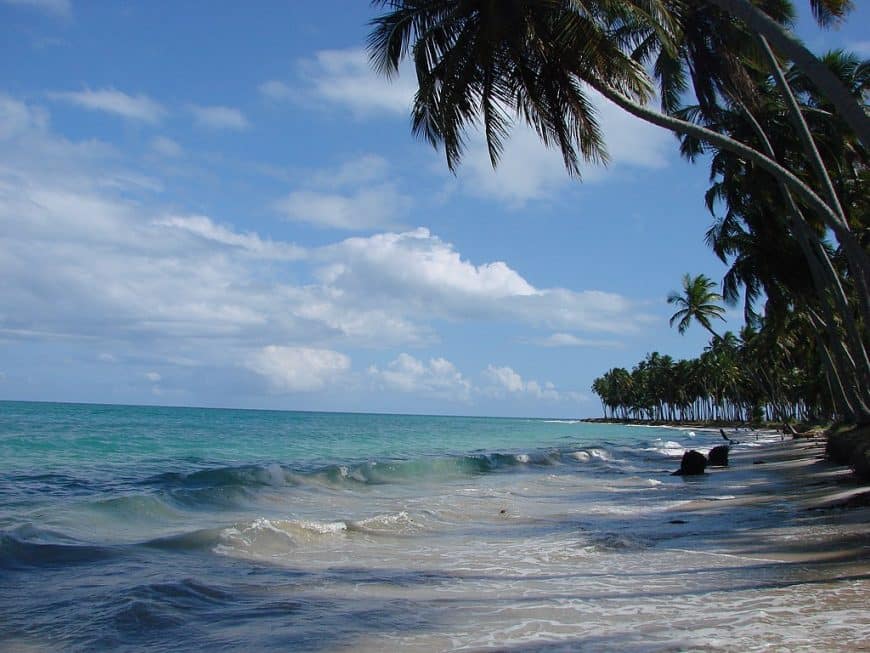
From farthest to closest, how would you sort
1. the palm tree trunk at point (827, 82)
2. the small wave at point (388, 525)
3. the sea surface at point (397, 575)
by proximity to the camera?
the small wave at point (388, 525) < the palm tree trunk at point (827, 82) < the sea surface at point (397, 575)

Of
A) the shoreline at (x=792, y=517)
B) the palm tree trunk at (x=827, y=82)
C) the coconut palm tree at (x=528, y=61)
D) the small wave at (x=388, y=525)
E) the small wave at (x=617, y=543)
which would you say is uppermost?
the coconut palm tree at (x=528, y=61)

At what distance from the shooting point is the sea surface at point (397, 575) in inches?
209

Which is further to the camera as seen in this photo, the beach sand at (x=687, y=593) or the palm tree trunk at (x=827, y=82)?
the palm tree trunk at (x=827, y=82)

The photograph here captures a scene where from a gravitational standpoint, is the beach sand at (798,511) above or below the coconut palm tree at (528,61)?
below

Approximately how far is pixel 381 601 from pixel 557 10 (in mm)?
8665

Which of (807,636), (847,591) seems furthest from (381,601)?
(847,591)

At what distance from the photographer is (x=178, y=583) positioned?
23.2 feet

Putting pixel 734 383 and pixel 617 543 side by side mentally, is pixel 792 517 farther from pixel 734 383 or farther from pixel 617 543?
pixel 734 383

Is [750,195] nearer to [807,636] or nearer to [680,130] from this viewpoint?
[680,130]

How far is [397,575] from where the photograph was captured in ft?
25.8

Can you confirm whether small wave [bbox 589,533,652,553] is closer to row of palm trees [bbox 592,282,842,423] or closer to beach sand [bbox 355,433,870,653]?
beach sand [bbox 355,433,870,653]

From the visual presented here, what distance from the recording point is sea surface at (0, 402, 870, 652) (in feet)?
17.5

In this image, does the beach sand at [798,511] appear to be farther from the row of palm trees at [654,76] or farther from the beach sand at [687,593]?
the row of palm trees at [654,76]

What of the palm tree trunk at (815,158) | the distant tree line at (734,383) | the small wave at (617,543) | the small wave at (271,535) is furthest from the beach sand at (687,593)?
the distant tree line at (734,383)
